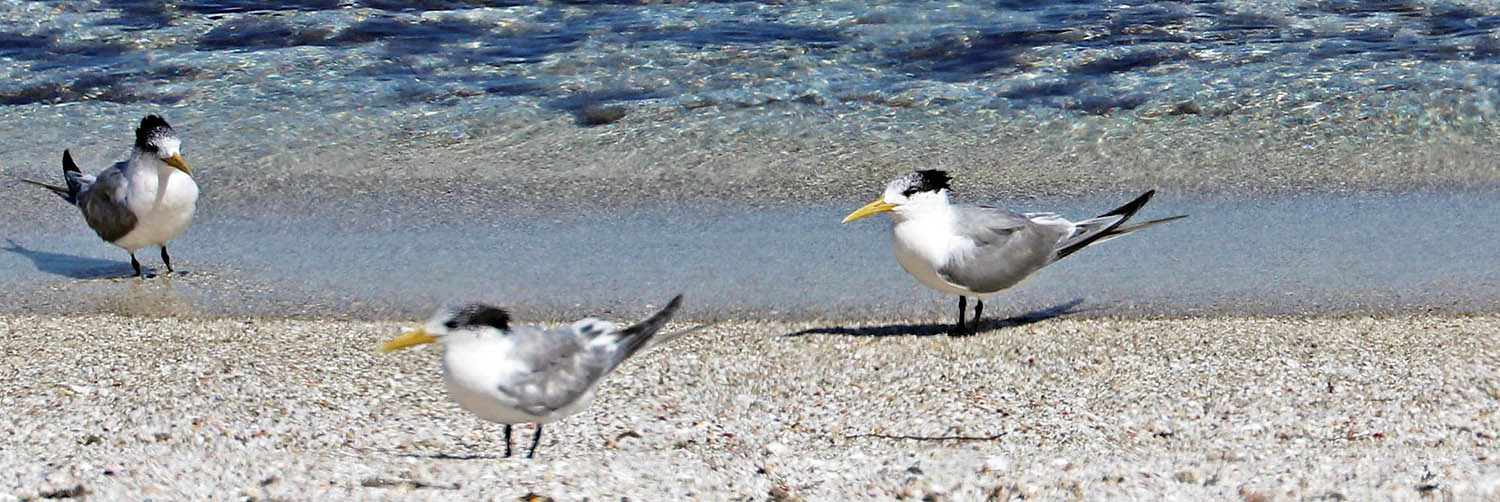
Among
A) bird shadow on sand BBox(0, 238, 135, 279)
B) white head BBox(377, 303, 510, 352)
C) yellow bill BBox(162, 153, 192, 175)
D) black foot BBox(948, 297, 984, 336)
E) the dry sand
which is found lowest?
bird shadow on sand BBox(0, 238, 135, 279)

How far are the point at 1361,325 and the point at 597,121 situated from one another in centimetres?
450

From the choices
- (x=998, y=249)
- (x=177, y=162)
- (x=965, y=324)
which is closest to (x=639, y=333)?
(x=998, y=249)

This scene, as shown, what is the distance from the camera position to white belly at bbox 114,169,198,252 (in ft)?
20.1

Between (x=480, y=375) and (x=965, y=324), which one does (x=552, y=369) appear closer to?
(x=480, y=375)

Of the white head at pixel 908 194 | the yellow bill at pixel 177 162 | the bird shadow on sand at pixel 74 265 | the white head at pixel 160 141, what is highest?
the white head at pixel 908 194

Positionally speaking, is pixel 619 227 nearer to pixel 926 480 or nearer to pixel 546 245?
pixel 546 245

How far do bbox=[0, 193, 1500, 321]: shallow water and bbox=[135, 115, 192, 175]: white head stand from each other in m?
0.46

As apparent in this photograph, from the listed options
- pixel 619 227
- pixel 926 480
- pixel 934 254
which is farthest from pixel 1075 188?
pixel 926 480

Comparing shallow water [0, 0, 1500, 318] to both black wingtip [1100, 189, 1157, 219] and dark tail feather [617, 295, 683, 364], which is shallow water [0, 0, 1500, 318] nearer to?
black wingtip [1100, 189, 1157, 219]

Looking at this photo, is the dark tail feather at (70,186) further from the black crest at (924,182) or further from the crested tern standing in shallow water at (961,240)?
the black crest at (924,182)

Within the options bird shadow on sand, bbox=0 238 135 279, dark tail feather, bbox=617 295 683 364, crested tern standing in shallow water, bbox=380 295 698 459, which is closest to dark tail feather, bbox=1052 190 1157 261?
dark tail feather, bbox=617 295 683 364

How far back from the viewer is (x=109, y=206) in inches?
247

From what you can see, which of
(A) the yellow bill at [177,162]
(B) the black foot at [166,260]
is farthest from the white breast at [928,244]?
(B) the black foot at [166,260]

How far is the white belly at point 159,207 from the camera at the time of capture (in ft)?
20.1
